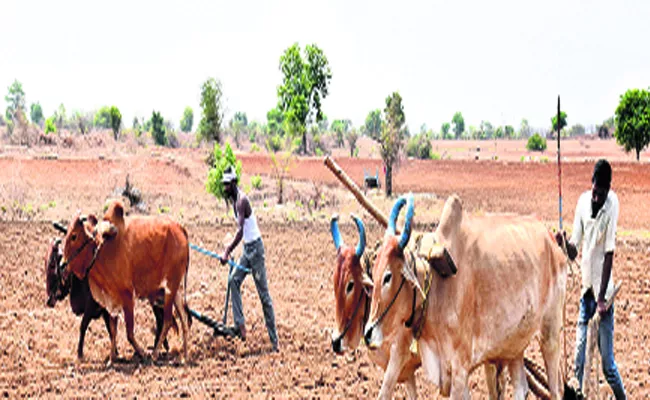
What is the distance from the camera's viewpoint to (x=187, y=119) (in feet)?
440

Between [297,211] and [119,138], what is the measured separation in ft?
131

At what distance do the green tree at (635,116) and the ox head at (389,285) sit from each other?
4739 centimetres

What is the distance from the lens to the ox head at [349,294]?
18.3 feet

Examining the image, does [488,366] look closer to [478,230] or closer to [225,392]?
[478,230]

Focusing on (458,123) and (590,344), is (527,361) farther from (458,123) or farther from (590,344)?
(458,123)

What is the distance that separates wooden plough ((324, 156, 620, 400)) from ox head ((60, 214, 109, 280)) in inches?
133

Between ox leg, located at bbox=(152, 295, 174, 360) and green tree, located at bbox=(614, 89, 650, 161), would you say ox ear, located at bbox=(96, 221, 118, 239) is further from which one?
green tree, located at bbox=(614, 89, 650, 161)

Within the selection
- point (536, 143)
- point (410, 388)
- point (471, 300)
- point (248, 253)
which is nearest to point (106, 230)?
point (248, 253)

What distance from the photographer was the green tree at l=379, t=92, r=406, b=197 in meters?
31.8

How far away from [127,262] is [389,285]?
167 inches

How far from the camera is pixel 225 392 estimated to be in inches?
283

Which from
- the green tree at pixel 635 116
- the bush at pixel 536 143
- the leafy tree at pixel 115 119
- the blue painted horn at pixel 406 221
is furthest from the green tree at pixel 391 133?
the bush at pixel 536 143

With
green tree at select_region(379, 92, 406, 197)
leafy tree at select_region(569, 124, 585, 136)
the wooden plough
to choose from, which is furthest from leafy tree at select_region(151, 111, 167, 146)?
leafy tree at select_region(569, 124, 585, 136)

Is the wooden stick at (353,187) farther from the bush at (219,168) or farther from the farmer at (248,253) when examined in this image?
the bush at (219,168)
